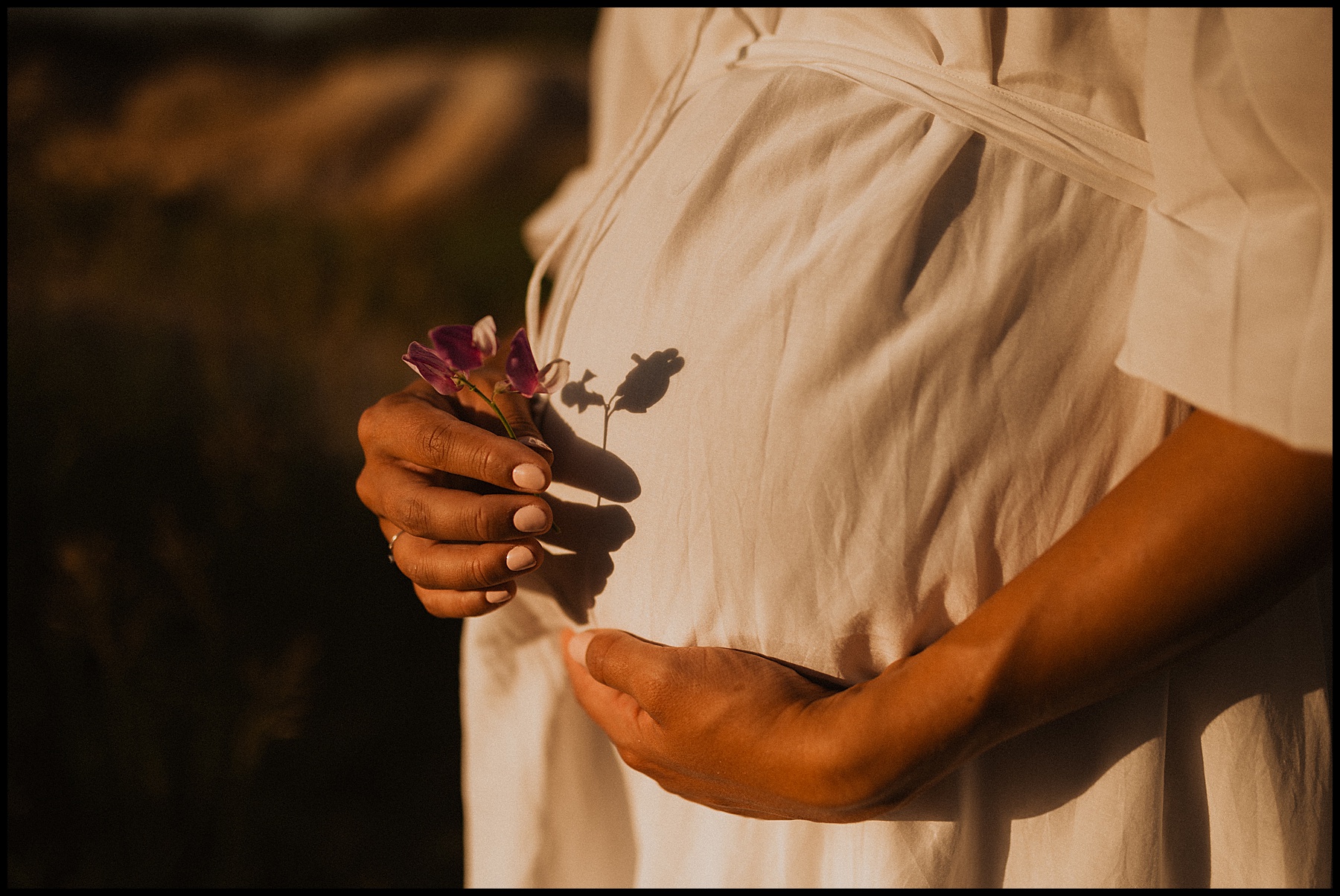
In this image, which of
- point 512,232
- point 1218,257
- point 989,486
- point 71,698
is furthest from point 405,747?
point 512,232

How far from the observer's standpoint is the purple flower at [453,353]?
2.56 feet

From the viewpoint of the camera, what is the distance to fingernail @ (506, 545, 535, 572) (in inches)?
30.5

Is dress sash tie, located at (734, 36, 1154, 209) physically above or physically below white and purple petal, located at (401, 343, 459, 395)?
above

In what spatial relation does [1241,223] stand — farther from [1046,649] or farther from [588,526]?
[588,526]

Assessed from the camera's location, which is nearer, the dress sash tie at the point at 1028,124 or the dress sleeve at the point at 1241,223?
the dress sleeve at the point at 1241,223

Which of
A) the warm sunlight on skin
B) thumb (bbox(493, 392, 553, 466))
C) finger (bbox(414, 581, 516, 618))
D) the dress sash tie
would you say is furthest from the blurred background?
the dress sash tie

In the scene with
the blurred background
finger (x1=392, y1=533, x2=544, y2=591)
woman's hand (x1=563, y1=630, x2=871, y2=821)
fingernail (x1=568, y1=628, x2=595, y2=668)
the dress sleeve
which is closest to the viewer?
the dress sleeve

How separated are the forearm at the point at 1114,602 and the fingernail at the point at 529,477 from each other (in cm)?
33

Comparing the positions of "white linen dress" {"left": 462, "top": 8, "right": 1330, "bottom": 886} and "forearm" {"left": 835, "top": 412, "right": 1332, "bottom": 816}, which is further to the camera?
"white linen dress" {"left": 462, "top": 8, "right": 1330, "bottom": 886}

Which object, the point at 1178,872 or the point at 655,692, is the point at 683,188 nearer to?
the point at 655,692

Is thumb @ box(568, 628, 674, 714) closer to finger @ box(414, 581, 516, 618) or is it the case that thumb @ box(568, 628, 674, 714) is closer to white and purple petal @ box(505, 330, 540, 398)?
finger @ box(414, 581, 516, 618)

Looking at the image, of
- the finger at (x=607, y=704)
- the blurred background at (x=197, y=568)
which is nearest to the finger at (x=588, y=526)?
the finger at (x=607, y=704)

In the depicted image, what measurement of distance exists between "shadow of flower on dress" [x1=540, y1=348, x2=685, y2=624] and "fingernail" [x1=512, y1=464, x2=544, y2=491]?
0.09 metres

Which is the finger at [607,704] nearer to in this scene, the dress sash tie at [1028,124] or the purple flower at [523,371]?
the purple flower at [523,371]
